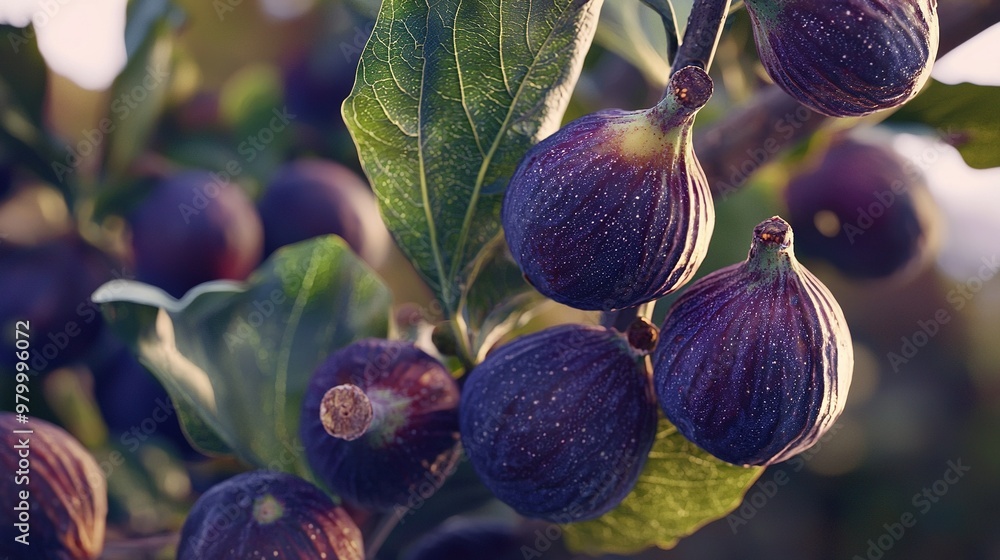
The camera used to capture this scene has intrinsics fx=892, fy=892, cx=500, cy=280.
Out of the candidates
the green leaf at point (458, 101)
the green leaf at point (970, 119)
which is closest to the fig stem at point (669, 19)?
the green leaf at point (458, 101)

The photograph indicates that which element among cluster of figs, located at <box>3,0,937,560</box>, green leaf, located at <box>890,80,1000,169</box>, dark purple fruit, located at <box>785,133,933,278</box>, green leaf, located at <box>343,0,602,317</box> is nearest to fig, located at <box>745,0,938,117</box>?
cluster of figs, located at <box>3,0,937,560</box>

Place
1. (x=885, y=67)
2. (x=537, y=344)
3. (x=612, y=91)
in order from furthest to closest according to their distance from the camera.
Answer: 1. (x=612, y=91)
2. (x=537, y=344)
3. (x=885, y=67)

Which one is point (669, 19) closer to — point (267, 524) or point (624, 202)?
point (624, 202)

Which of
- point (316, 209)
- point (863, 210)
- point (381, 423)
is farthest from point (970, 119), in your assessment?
point (316, 209)

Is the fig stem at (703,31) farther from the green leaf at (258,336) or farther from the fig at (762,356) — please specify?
the green leaf at (258,336)

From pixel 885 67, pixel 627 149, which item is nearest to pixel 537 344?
pixel 627 149

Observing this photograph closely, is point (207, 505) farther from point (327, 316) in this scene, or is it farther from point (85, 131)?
point (85, 131)

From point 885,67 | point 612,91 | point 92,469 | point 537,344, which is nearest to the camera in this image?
point 885,67
